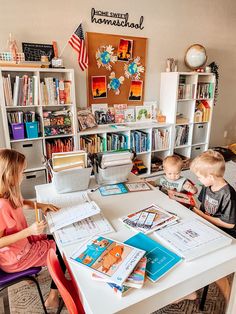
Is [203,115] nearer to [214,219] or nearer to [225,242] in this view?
[214,219]

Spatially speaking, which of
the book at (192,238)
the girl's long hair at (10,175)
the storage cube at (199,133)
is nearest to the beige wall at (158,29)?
the storage cube at (199,133)

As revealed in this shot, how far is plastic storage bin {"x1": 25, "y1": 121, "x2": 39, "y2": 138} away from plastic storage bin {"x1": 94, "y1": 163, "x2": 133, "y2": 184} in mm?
1317

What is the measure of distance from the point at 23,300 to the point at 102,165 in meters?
1.03

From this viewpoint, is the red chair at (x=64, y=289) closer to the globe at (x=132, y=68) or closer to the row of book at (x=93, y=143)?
the row of book at (x=93, y=143)

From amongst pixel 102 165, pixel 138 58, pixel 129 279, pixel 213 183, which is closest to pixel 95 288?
pixel 129 279

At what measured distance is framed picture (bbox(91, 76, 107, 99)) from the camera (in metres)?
3.15

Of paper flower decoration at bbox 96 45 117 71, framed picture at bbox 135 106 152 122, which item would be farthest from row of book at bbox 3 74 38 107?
framed picture at bbox 135 106 152 122

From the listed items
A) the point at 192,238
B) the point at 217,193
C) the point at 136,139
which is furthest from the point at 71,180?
the point at 136,139

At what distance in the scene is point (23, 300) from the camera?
5.15ft

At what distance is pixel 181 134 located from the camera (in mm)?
3682

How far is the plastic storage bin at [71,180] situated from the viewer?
144 centimetres

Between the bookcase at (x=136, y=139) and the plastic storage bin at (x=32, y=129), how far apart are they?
51 centimetres

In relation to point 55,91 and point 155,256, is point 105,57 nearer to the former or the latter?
point 55,91

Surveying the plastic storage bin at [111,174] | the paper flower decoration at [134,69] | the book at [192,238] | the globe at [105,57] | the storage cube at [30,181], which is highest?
the globe at [105,57]
